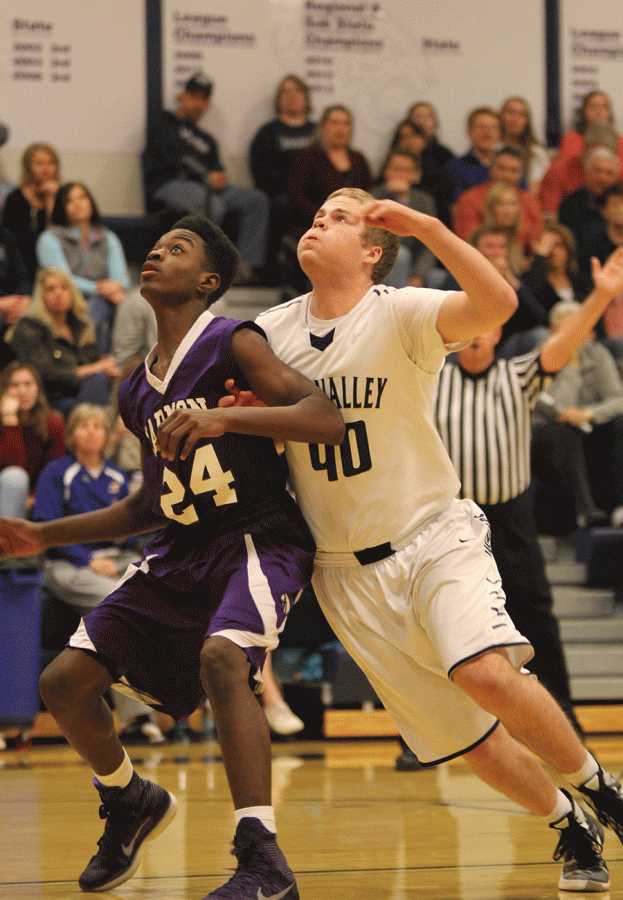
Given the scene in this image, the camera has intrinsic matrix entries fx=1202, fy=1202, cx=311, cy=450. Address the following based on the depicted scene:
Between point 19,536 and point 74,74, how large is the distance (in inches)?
319

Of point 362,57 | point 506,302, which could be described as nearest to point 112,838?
point 506,302

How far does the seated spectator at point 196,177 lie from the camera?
32.0 feet

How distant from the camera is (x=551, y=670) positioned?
19.0 ft

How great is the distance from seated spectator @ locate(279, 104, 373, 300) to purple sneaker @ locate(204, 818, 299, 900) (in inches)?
256

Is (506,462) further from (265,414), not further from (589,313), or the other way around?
(265,414)

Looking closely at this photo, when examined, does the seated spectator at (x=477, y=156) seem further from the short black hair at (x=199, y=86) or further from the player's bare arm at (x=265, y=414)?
the player's bare arm at (x=265, y=414)

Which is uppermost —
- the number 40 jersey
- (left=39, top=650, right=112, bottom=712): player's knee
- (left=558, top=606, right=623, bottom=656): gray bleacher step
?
the number 40 jersey

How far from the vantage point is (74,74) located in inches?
425

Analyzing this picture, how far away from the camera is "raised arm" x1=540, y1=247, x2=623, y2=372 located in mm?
Answer: 3859

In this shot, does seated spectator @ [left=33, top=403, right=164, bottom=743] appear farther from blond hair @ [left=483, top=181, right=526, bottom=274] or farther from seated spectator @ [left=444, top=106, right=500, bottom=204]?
seated spectator @ [left=444, top=106, right=500, bottom=204]

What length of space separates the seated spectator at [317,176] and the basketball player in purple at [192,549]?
565cm

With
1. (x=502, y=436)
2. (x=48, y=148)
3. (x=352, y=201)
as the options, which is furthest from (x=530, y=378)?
(x=48, y=148)

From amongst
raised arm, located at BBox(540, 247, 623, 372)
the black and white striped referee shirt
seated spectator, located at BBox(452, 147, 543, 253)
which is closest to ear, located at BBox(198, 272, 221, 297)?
raised arm, located at BBox(540, 247, 623, 372)

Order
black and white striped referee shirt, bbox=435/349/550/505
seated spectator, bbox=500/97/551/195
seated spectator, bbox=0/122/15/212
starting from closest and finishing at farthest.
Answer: black and white striped referee shirt, bbox=435/349/550/505 → seated spectator, bbox=0/122/15/212 → seated spectator, bbox=500/97/551/195
